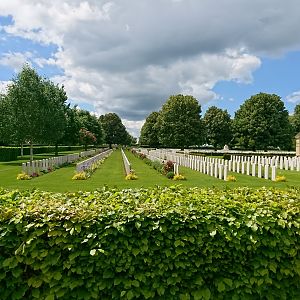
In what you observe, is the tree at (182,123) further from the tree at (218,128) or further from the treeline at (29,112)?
the treeline at (29,112)

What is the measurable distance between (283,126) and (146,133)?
40.7 meters

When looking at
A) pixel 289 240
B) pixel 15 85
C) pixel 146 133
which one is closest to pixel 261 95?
pixel 146 133

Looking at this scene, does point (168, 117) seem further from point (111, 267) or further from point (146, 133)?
point (111, 267)

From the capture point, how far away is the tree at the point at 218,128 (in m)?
69.7

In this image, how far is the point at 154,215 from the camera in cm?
332

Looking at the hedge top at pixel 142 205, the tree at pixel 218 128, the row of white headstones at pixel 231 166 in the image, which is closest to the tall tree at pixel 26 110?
the row of white headstones at pixel 231 166

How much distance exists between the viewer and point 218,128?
69688mm

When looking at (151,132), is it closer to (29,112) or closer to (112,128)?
(112,128)

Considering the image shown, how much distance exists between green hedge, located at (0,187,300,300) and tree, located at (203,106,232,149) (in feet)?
219

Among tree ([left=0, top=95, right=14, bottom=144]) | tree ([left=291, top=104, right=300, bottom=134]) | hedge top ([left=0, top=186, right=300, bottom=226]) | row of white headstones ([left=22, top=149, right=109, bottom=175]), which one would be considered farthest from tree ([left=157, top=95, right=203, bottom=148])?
hedge top ([left=0, top=186, right=300, bottom=226])

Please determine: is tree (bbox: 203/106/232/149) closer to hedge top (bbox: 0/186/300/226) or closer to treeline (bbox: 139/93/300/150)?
treeline (bbox: 139/93/300/150)

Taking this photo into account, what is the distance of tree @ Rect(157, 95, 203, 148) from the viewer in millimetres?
59594

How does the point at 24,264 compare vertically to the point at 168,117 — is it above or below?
below

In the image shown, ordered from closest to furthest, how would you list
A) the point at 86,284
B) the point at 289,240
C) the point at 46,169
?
the point at 86,284 < the point at 289,240 < the point at 46,169
